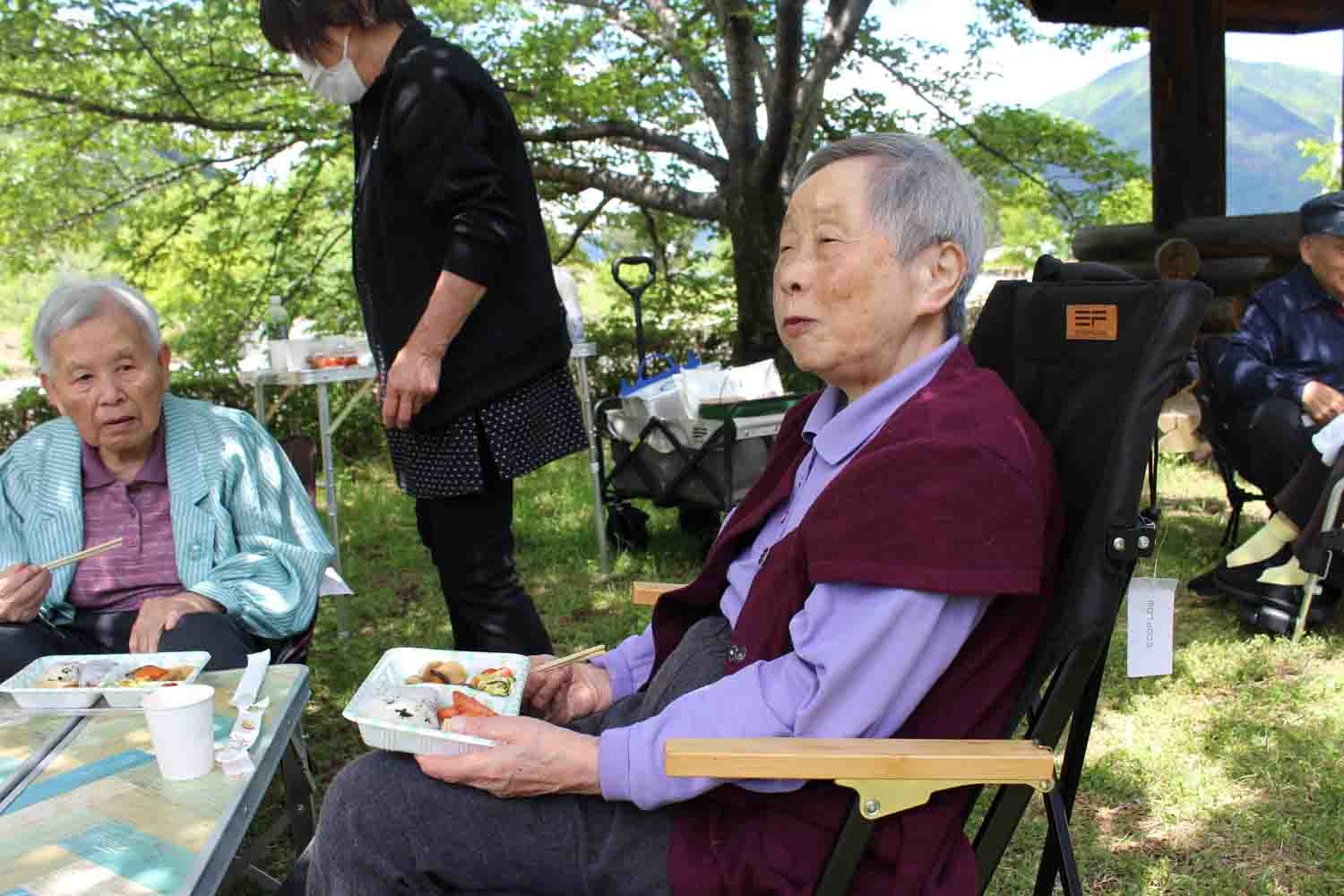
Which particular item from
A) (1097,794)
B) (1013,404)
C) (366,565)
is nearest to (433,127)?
(1013,404)

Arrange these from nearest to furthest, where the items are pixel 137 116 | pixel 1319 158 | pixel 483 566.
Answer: pixel 483 566, pixel 137 116, pixel 1319 158

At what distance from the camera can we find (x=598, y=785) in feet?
4.71

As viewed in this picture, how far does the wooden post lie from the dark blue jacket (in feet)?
10.4

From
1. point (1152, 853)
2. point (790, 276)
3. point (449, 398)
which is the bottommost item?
point (1152, 853)

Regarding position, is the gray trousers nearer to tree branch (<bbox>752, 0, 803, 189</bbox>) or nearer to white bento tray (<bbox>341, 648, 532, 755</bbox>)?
white bento tray (<bbox>341, 648, 532, 755</bbox>)

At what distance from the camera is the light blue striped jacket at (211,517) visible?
2.41m

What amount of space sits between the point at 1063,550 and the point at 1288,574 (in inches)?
106

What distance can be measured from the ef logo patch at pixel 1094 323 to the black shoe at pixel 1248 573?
2622 mm

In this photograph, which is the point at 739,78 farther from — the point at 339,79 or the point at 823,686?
the point at 823,686

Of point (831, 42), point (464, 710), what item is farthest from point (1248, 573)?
point (831, 42)

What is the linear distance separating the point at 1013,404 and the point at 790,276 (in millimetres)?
356

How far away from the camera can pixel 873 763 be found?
131cm

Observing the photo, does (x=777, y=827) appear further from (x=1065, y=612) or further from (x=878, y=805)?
(x=1065, y=612)

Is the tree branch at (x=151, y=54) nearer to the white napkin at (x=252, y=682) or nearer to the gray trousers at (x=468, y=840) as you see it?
the white napkin at (x=252, y=682)
